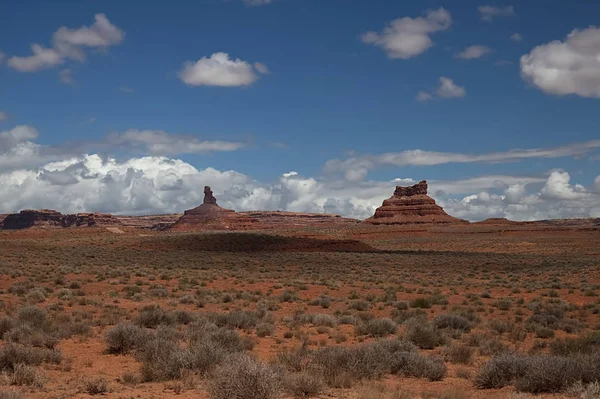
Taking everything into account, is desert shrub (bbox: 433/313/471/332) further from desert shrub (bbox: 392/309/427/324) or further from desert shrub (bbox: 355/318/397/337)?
desert shrub (bbox: 355/318/397/337)

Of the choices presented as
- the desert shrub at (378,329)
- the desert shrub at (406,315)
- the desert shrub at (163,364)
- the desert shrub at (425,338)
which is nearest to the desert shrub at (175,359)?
the desert shrub at (163,364)

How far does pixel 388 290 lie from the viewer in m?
27.6

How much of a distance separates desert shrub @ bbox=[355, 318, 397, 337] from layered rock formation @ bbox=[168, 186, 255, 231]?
476ft

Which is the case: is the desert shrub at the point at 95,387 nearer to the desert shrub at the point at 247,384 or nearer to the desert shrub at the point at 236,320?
the desert shrub at the point at 247,384

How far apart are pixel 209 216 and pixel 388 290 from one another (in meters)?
149

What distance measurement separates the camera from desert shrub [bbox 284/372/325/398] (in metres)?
8.55

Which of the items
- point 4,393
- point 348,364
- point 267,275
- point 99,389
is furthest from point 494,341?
point 267,275

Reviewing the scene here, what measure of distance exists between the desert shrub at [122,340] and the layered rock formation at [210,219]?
147 meters

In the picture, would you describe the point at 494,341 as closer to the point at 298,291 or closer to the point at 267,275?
the point at 298,291

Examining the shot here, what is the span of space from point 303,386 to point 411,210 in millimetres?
151381

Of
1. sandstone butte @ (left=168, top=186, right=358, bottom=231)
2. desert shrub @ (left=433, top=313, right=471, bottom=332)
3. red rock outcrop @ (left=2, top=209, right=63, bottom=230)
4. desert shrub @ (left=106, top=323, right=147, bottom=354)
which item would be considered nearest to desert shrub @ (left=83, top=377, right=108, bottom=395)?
desert shrub @ (left=106, top=323, right=147, bottom=354)

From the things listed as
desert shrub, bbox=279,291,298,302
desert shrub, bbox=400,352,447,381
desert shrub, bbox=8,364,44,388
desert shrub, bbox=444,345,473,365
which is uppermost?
desert shrub, bbox=8,364,44,388

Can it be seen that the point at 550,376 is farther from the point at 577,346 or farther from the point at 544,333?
the point at 544,333

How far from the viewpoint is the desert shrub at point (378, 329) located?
15609mm
